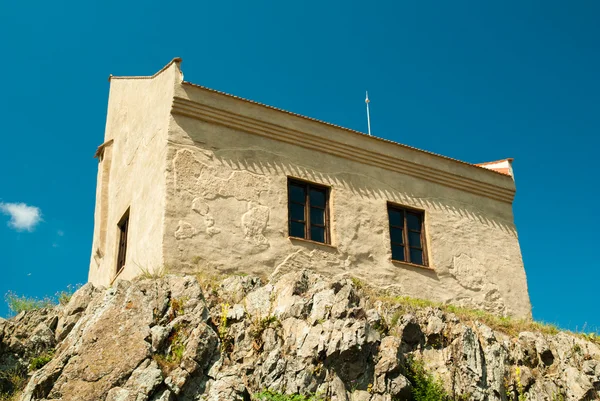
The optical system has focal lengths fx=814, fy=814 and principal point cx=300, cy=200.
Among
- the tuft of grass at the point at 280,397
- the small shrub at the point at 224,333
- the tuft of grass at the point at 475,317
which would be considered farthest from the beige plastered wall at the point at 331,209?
the tuft of grass at the point at 280,397

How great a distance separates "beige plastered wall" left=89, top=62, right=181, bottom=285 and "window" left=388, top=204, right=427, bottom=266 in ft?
18.4

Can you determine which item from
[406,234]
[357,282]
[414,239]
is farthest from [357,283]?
[414,239]

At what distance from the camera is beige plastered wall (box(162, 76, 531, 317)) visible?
645 inches

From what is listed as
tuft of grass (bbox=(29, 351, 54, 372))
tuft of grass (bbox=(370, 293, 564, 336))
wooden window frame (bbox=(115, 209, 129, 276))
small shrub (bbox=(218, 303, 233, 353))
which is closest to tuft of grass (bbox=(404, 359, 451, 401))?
tuft of grass (bbox=(370, 293, 564, 336))

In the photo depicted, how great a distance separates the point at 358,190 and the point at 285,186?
6.47 feet

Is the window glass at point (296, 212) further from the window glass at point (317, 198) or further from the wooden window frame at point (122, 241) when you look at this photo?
the wooden window frame at point (122, 241)

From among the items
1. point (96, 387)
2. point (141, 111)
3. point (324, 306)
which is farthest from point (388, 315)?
point (141, 111)

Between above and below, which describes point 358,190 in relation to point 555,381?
above

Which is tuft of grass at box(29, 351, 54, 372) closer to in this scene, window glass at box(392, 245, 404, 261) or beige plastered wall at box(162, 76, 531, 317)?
beige plastered wall at box(162, 76, 531, 317)

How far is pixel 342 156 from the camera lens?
61.4 feet

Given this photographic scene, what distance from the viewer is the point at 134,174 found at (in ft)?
59.9

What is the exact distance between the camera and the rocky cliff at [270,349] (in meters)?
12.8

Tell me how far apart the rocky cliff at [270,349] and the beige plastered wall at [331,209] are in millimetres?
1287

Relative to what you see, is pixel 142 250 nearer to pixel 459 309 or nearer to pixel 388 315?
pixel 388 315
